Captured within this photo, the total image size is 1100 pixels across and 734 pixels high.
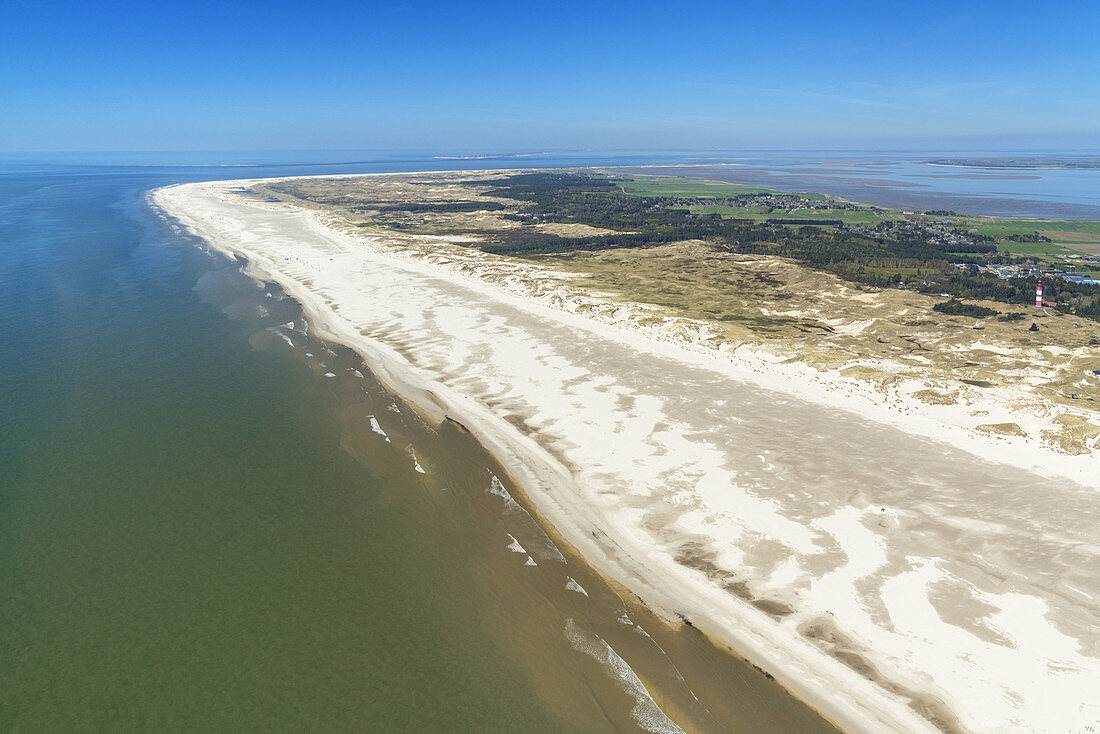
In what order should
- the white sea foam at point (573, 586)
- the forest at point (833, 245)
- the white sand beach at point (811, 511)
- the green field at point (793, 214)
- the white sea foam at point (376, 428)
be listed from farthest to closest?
the green field at point (793, 214), the forest at point (833, 245), the white sea foam at point (376, 428), the white sea foam at point (573, 586), the white sand beach at point (811, 511)

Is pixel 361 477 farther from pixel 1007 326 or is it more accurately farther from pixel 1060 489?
pixel 1007 326

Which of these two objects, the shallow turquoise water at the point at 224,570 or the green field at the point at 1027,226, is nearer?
the shallow turquoise water at the point at 224,570

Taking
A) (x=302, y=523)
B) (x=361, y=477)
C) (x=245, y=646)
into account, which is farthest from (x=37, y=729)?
(x=361, y=477)

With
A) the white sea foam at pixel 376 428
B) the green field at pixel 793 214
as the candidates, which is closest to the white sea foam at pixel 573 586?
the white sea foam at pixel 376 428

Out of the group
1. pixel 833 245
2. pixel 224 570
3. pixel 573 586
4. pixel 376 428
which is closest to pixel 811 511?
pixel 573 586

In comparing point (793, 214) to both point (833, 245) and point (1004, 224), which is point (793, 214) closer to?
point (1004, 224)

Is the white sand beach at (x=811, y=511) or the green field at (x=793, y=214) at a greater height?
the green field at (x=793, y=214)

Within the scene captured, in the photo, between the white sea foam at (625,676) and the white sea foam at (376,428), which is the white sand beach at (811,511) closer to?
the white sea foam at (625,676)
